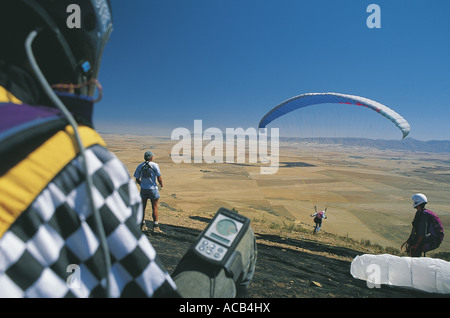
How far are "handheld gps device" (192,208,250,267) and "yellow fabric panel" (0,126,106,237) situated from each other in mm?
1019

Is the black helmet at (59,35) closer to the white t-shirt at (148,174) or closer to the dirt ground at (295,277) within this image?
the dirt ground at (295,277)

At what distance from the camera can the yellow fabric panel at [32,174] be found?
2.29ft

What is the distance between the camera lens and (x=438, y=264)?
4.04 m

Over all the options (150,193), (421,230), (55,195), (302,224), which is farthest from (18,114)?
(302,224)

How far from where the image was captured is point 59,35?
1094 millimetres

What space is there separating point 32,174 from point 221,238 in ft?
3.83

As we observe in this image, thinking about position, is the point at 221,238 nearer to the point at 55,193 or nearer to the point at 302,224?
the point at 55,193

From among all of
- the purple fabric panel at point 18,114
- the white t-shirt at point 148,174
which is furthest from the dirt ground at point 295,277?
the purple fabric panel at point 18,114

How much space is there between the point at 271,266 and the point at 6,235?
4766 mm

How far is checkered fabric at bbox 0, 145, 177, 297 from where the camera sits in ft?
2.36

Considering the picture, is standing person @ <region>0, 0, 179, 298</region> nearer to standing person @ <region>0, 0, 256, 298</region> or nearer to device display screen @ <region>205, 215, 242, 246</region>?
standing person @ <region>0, 0, 256, 298</region>
